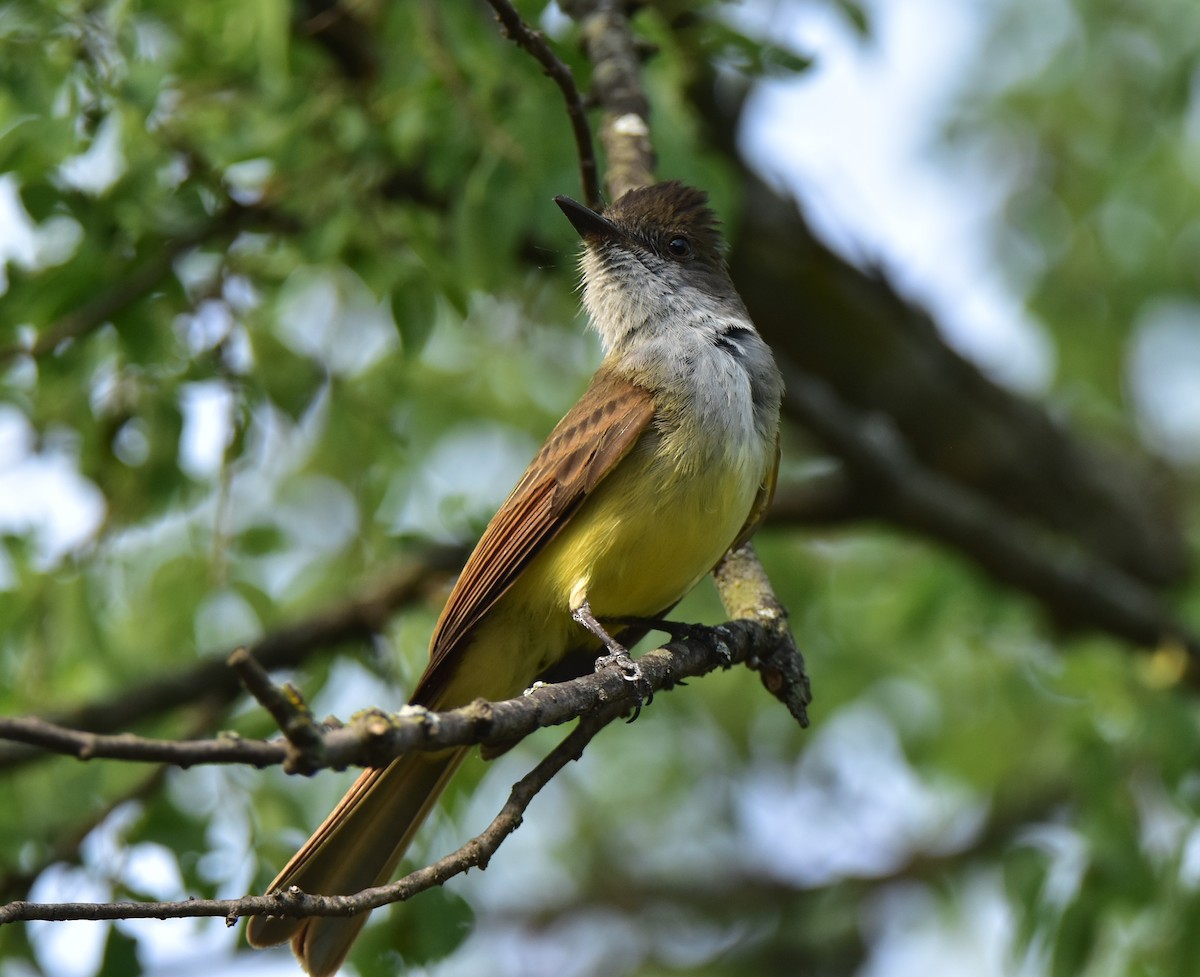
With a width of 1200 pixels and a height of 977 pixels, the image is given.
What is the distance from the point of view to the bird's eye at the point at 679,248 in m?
5.22

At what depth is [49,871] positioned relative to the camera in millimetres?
4773

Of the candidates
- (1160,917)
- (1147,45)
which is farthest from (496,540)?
(1147,45)

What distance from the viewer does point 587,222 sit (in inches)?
186

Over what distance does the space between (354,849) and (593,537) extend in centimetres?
115

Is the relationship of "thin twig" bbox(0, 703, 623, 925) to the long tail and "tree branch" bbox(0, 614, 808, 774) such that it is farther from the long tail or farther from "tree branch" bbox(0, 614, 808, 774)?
the long tail

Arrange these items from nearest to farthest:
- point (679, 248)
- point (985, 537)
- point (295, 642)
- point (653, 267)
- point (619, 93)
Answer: point (619, 93) < point (653, 267) < point (679, 248) < point (295, 642) < point (985, 537)

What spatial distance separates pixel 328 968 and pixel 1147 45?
754 cm

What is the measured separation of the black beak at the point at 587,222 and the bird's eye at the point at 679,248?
28cm

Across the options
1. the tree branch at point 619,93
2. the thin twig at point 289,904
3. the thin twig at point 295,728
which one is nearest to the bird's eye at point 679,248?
the tree branch at point 619,93

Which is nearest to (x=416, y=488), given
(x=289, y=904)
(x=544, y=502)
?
(x=544, y=502)

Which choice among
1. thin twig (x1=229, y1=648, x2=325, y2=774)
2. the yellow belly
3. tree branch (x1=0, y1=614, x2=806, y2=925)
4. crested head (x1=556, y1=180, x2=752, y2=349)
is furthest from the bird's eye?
thin twig (x1=229, y1=648, x2=325, y2=774)

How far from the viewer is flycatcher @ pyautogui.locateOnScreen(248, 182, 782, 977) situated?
407cm

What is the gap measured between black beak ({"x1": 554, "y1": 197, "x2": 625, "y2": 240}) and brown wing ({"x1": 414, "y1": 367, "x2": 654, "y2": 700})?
59cm

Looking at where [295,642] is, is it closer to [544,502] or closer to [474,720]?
[544,502]
